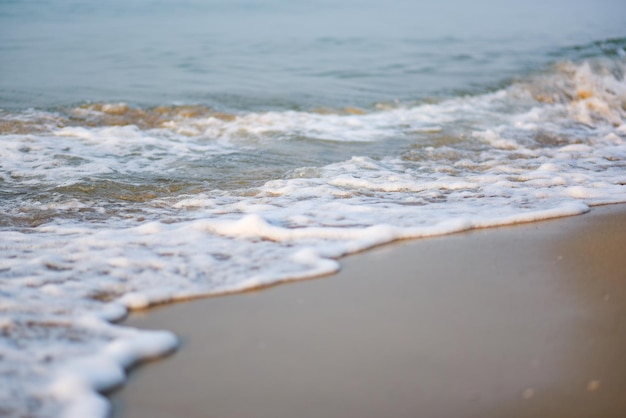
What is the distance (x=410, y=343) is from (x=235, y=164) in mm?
3139

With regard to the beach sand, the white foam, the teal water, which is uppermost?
the teal water

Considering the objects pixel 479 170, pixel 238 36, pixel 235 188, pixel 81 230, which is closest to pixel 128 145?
pixel 235 188

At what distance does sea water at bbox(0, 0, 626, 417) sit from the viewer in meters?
2.49

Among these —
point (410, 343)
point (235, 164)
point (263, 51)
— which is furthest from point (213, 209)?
point (263, 51)

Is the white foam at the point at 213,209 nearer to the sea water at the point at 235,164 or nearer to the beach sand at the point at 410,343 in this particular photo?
the sea water at the point at 235,164

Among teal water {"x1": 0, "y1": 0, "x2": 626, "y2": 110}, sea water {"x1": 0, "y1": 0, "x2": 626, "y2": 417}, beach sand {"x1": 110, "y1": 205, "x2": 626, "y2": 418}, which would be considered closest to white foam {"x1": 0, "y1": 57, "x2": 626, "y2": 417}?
sea water {"x1": 0, "y1": 0, "x2": 626, "y2": 417}

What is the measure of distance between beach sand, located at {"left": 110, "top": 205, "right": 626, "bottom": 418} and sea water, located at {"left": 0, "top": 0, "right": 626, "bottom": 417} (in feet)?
0.57

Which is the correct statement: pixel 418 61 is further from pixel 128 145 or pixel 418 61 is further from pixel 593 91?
pixel 128 145

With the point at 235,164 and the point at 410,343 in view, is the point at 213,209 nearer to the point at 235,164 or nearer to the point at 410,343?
the point at 235,164

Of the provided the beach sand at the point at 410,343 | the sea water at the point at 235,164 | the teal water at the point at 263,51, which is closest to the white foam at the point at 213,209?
the sea water at the point at 235,164

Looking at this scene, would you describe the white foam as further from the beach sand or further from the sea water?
the beach sand

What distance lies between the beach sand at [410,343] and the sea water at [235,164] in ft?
0.57

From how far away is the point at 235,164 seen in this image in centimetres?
503

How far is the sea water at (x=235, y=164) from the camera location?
249cm
